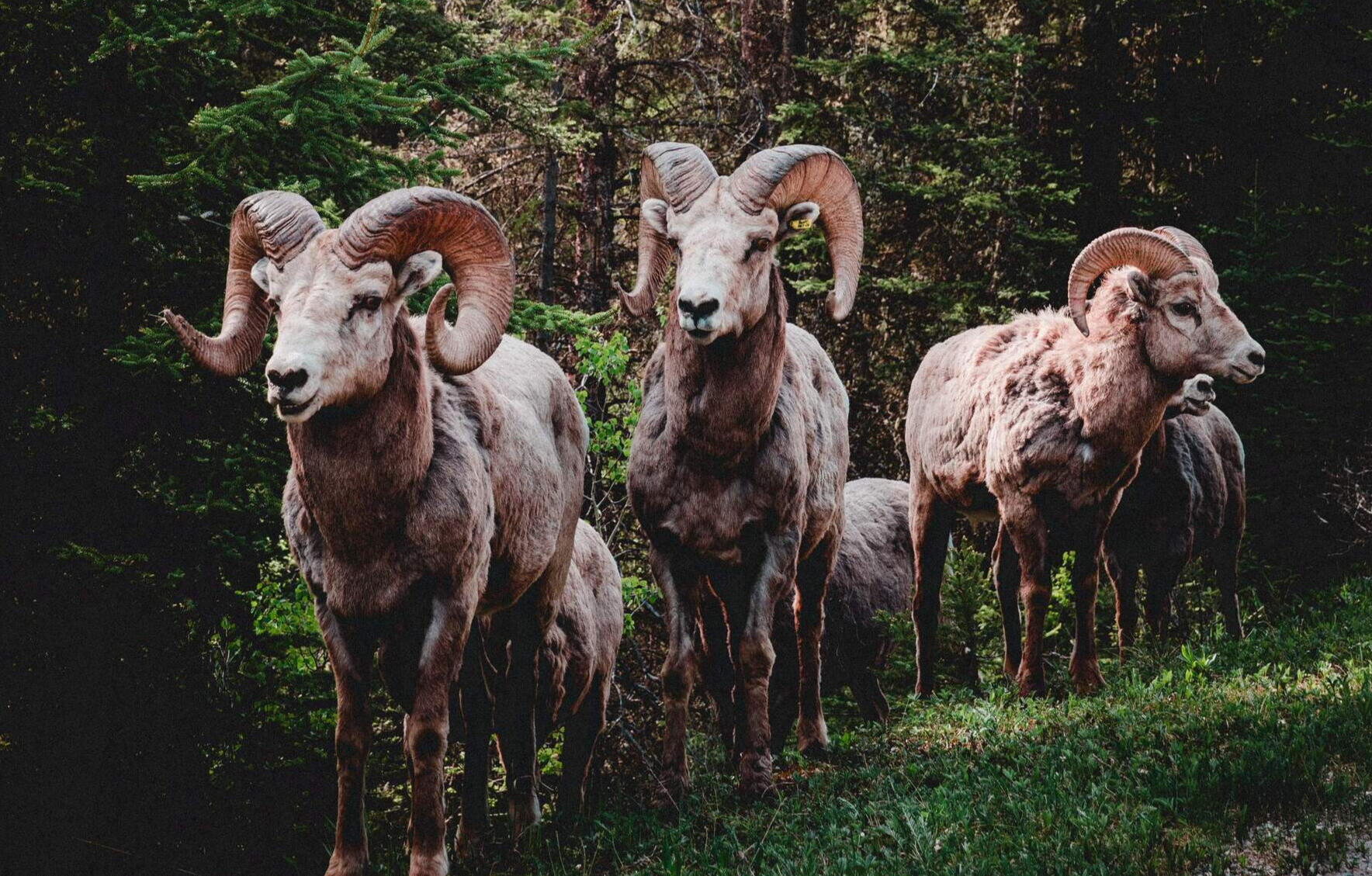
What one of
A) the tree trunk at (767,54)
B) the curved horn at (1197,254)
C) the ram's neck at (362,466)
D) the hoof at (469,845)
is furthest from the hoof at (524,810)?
the tree trunk at (767,54)

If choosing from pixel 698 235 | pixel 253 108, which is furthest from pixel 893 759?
pixel 253 108

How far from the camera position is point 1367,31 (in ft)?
46.8

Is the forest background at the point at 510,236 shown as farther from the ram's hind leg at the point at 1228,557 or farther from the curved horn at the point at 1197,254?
the curved horn at the point at 1197,254

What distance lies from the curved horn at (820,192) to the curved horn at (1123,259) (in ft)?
7.36

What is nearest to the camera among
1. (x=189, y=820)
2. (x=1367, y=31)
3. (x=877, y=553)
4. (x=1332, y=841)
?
(x=1332, y=841)

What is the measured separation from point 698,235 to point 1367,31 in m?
12.4

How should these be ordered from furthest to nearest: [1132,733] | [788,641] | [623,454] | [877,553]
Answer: [877,553] < [623,454] < [788,641] < [1132,733]

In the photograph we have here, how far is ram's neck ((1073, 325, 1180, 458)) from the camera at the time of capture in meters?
8.33

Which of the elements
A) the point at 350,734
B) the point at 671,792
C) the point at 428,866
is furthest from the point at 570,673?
the point at 428,866

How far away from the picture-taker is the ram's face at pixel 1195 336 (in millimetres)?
8266

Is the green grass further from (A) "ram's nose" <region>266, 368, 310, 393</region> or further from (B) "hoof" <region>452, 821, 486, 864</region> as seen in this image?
(A) "ram's nose" <region>266, 368, 310, 393</region>

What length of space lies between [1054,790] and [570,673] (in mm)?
3715

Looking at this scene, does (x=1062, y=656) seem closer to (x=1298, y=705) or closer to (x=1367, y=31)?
(x=1298, y=705)

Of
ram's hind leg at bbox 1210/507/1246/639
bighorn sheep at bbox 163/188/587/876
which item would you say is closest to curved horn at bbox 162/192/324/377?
bighorn sheep at bbox 163/188/587/876
